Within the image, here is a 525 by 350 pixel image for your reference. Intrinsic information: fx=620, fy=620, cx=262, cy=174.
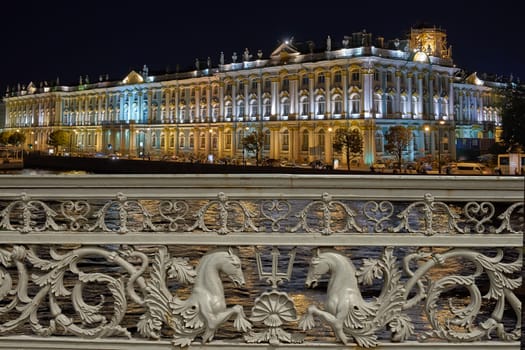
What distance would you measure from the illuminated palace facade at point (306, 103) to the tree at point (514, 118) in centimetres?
1486

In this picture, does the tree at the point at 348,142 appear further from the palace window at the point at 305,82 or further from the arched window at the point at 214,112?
the arched window at the point at 214,112

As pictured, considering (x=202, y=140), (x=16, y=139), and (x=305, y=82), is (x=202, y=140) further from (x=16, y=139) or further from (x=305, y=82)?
(x=16, y=139)

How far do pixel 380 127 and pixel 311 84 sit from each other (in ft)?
30.3

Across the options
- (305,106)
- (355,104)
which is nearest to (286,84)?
(305,106)

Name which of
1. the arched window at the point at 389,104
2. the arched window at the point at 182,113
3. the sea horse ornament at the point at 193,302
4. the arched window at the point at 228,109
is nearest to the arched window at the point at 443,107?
the arched window at the point at 389,104

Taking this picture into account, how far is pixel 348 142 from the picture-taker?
56.0 meters

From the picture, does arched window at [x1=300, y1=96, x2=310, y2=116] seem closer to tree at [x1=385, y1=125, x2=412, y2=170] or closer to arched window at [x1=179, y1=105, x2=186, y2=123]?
tree at [x1=385, y1=125, x2=412, y2=170]

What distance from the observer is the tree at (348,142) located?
56.0 m

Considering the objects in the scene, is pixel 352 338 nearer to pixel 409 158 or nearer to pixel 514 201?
pixel 514 201

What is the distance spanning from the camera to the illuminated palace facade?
201ft

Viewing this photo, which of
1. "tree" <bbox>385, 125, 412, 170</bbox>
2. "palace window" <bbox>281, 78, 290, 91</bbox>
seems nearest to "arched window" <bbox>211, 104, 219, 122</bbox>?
"palace window" <bbox>281, 78, 290, 91</bbox>

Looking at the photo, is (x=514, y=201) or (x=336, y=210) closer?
(x=514, y=201)

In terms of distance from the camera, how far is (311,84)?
64688 mm

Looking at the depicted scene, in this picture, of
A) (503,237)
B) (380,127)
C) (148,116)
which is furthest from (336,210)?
(148,116)
